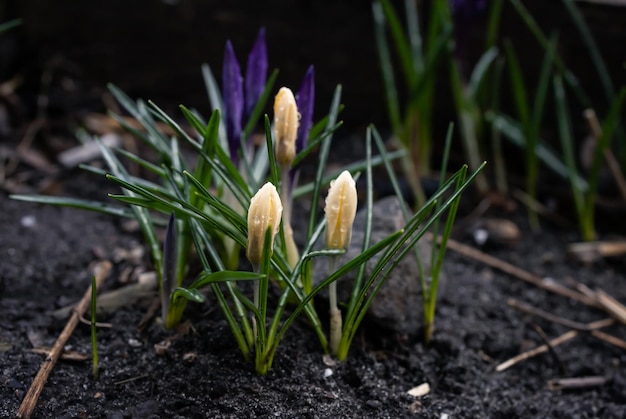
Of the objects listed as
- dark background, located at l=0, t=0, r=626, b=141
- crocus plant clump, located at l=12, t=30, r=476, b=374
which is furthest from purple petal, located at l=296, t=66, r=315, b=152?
dark background, located at l=0, t=0, r=626, b=141

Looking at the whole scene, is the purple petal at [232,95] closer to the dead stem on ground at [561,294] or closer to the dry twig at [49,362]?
the dry twig at [49,362]

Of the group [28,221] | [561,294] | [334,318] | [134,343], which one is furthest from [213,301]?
[561,294]

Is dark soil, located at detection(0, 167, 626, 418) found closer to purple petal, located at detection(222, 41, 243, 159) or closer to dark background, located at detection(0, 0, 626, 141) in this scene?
purple petal, located at detection(222, 41, 243, 159)

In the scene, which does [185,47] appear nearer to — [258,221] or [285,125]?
[285,125]

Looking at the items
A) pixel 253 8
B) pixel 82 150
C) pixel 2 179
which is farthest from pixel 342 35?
pixel 2 179

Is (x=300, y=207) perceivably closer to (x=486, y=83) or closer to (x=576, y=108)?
(x=486, y=83)
